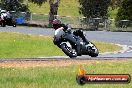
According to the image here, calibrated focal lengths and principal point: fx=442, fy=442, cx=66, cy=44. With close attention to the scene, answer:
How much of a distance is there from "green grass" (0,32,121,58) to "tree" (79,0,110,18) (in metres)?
23.5

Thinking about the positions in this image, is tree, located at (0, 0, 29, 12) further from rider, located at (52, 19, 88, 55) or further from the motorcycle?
rider, located at (52, 19, 88, 55)

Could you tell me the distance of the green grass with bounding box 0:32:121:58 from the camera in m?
28.1

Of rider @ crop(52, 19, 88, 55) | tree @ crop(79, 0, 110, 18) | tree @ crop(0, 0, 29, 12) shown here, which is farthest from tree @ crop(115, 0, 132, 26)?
rider @ crop(52, 19, 88, 55)

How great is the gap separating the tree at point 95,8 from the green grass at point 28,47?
23523mm

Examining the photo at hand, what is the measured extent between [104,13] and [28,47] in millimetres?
28843

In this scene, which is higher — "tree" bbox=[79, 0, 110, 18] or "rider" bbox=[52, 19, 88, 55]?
"rider" bbox=[52, 19, 88, 55]

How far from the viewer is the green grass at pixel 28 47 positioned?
28109 millimetres

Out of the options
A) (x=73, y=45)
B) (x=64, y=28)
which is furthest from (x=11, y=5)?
(x=64, y=28)

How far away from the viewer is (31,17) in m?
57.4

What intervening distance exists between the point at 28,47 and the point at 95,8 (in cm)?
2801

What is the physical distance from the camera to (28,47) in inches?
1193

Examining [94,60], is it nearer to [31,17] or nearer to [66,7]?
[31,17]

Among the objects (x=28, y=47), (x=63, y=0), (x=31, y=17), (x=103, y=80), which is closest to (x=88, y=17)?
(x=31, y=17)

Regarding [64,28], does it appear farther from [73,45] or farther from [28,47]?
[28,47]
